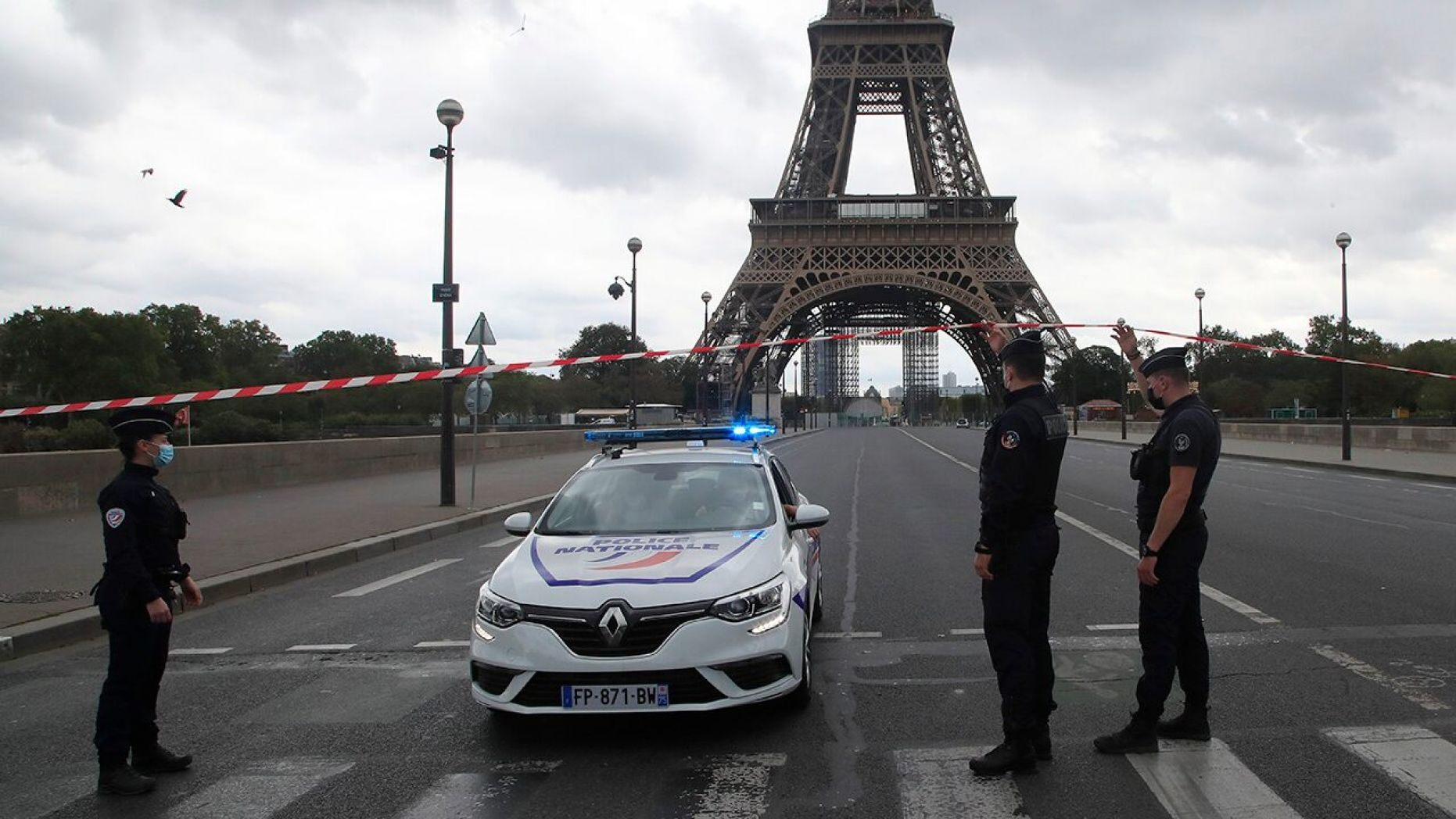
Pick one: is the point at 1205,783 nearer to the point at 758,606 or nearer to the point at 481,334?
the point at 758,606

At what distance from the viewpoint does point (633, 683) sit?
15.9 feet

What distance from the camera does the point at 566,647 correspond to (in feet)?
16.0

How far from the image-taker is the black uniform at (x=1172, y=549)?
4.69m

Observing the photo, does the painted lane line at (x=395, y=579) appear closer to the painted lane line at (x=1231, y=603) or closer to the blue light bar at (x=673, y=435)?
the blue light bar at (x=673, y=435)

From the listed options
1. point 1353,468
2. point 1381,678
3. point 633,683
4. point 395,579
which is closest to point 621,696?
point 633,683

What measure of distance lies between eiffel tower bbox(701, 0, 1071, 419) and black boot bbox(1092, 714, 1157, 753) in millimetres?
52302

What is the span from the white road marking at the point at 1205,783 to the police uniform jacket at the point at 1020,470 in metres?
1.15

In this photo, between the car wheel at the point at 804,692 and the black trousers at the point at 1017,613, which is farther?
the car wheel at the point at 804,692

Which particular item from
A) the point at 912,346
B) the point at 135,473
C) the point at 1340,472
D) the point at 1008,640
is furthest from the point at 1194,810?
the point at 912,346

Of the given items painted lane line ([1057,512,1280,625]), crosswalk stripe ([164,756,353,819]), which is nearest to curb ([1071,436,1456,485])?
painted lane line ([1057,512,1280,625])

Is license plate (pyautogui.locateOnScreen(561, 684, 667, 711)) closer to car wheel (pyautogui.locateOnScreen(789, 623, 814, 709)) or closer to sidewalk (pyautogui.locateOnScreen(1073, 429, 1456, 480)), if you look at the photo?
car wheel (pyautogui.locateOnScreen(789, 623, 814, 709))

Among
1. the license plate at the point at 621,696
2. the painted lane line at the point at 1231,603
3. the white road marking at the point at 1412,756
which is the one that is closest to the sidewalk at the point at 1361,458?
the painted lane line at the point at 1231,603

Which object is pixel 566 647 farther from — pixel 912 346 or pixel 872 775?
pixel 912 346

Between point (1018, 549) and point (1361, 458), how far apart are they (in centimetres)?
3046
